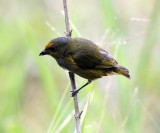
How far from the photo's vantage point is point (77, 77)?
211 inches

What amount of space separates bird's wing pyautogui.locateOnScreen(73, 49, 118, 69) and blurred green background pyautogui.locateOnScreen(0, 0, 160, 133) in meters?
0.13

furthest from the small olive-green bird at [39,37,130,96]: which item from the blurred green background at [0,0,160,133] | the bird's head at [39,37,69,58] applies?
the blurred green background at [0,0,160,133]

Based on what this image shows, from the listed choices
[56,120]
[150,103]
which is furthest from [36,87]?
[56,120]


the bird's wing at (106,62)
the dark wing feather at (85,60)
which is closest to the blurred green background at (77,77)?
the bird's wing at (106,62)

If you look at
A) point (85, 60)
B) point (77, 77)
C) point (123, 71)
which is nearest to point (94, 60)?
point (85, 60)

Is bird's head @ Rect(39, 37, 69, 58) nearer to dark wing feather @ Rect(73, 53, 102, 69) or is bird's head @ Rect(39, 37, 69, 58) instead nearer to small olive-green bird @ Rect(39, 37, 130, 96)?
small olive-green bird @ Rect(39, 37, 130, 96)

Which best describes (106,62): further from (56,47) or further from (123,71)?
(56,47)

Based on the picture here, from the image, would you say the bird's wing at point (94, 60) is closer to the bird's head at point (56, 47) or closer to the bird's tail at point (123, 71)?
the bird's tail at point (123, 71)

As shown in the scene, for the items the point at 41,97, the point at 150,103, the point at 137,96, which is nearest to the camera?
the point at 137,96

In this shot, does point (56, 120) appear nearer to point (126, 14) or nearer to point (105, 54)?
point (105, 54)

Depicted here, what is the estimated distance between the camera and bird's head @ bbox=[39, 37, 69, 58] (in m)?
4.22

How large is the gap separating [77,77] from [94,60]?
2.92 feet

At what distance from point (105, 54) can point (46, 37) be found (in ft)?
9.06

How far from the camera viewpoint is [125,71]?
4.48 meters
